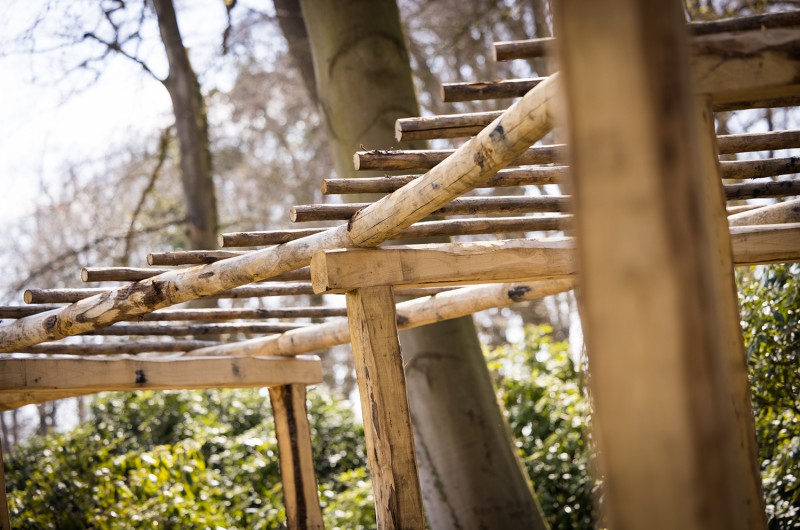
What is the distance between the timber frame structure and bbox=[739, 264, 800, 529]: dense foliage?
108 cm

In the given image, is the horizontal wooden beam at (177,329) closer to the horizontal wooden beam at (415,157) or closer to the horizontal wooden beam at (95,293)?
the horizontal wooden beam at (95,293)

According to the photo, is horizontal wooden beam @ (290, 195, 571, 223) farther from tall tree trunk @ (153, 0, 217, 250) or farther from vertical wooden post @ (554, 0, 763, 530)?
tall tree trunk @ (153, 0, 217, 250)

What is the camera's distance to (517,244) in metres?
3.85

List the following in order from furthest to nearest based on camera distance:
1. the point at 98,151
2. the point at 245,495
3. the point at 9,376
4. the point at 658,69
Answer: the point at 98,151
the point at 245,495
the point at 9,376
the point at 658,69

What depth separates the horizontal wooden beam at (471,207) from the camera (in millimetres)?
3508

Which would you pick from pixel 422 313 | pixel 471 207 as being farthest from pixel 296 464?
pixel 471 207

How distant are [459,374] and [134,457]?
3.30 m

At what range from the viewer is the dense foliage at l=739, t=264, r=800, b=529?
5289mm

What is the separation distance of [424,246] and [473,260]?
228mm

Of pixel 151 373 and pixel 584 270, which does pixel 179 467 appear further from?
pixel 584 270

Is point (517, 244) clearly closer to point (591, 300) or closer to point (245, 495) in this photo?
point (591, 300)

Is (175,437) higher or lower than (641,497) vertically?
lower

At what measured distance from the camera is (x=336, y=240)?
3.50 meters

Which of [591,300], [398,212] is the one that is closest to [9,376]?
[398,212]
